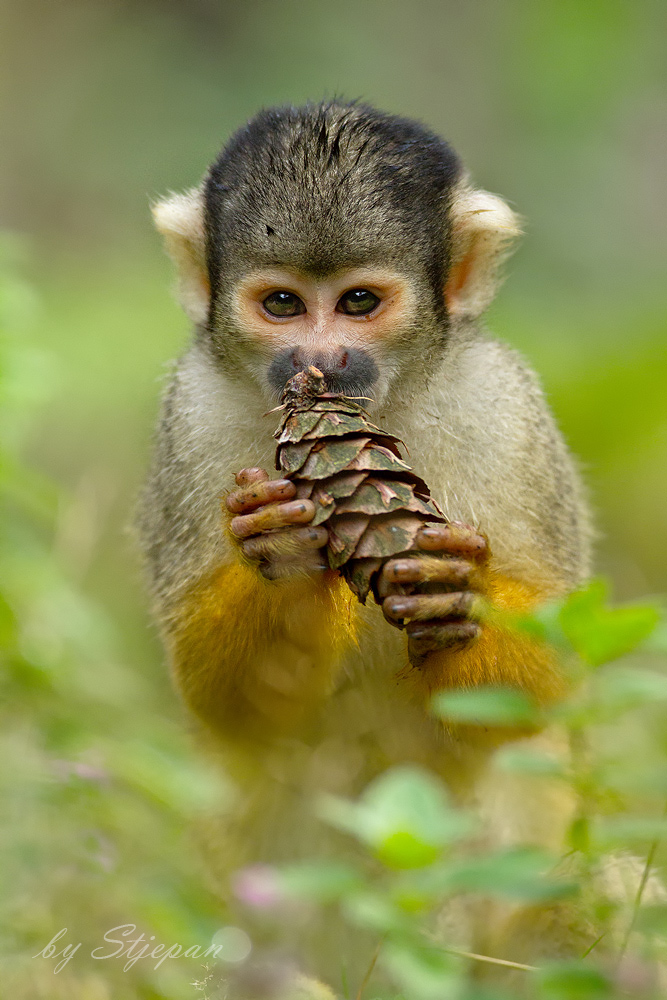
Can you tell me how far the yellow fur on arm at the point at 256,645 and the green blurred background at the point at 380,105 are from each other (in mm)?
4301

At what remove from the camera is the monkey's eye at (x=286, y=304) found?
3.12m

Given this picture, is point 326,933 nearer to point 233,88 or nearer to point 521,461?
point 521,461

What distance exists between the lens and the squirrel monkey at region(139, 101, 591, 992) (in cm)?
296

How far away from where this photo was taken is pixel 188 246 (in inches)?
136

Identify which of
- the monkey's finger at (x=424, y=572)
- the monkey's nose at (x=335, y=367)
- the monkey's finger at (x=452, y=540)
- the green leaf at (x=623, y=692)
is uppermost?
the monkey's nose at (x=335, y=367)

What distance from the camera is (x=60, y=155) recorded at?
33.4 ft

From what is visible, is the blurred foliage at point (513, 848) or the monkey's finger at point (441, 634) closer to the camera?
the blurred foliage at point (513, 848)

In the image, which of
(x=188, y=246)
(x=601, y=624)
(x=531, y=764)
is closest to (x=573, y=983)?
(x=531, y=764)

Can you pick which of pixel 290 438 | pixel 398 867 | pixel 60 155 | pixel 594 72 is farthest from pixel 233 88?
pixel 398 867

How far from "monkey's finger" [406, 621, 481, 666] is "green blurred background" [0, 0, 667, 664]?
498 cm

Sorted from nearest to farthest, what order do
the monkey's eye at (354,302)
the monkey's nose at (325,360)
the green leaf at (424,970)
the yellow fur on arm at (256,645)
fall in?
the green leaf at (424,970)
the yellow fur on arm at (256,645)
the monkey's nose at (325,360)
the monkey's eye at (354,302)

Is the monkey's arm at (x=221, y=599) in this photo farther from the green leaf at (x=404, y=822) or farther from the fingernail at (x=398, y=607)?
the green leaf at (x=404, y=822)

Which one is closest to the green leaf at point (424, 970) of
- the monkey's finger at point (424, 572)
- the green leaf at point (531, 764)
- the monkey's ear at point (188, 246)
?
the green leaf at point (531, 764)

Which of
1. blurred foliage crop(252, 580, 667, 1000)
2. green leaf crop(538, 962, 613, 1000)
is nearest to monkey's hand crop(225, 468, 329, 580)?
blurred foliage crop(252, 580, 667, 1000)
